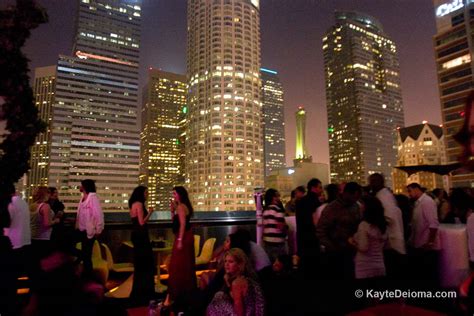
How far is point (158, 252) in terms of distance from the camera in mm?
7281

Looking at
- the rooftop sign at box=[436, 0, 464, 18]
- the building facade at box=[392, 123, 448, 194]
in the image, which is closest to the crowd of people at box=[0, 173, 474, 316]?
the rooftop sign at box=[436, 0, 464, 18]

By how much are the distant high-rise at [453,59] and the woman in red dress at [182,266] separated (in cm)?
6802

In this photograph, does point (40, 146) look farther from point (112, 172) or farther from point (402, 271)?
point (402, 271)

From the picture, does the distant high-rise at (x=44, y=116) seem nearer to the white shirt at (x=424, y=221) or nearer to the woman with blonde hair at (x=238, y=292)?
the white shirt at (x=424, y=221)

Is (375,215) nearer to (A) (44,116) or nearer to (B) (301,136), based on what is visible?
(B) (301,136)

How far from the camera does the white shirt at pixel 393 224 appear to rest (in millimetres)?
4672

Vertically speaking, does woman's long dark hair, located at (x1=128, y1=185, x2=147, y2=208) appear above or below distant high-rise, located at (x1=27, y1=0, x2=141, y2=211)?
below

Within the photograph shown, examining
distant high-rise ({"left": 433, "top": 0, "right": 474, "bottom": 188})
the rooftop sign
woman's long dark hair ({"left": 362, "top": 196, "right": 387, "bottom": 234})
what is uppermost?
the rooftop sign

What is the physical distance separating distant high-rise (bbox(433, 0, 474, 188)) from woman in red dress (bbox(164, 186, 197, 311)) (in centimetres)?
6802

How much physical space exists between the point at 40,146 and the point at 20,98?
150454 mm

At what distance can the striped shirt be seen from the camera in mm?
5793

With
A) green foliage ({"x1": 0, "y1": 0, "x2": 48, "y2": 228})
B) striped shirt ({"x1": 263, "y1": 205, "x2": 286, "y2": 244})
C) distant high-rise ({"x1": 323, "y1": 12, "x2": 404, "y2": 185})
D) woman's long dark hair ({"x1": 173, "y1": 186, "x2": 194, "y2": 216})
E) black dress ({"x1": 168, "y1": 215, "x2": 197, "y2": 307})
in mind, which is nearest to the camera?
green foliage ({"x1": 0, "y1": 0, "x2": 48, "y2": 228})

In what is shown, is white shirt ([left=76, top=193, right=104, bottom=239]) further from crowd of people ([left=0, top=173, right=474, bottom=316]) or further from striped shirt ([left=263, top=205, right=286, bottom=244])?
striped shirt ([left=263, top=205, right=286, bottom=244])

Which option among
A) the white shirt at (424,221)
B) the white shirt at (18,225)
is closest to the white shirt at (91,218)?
the white shirt at (18,225)
